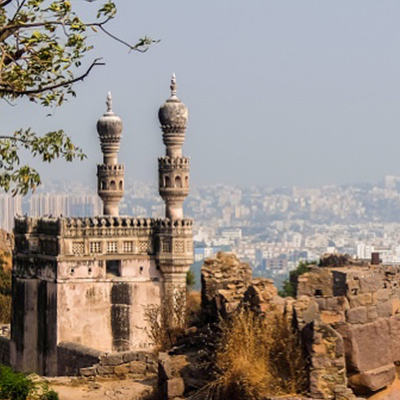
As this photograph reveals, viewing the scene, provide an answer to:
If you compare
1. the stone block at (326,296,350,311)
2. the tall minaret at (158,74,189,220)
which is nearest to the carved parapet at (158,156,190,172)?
the tall minaret at (158,74,189,220)

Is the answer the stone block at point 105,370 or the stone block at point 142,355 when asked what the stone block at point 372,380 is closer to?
the stone block at point 142,355

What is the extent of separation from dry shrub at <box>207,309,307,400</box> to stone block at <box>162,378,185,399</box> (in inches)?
29.1

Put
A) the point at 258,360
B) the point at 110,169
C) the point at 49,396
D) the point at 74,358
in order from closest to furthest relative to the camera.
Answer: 1. the point at 258,360
2. the point at 49,396
3. the point at 74,358
4. the point at 110,169

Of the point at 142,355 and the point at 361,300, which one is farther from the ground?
the point at 361,300

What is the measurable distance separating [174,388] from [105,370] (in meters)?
3.90

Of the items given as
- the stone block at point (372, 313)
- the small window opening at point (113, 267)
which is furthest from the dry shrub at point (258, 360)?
the small window opening at point (113, 267)

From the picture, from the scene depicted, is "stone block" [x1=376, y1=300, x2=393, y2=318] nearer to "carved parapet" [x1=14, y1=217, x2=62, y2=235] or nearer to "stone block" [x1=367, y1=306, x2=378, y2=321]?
"stone block" [x1=367, y1=306, x2=378, y2=321]

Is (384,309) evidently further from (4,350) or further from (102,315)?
(4,350)

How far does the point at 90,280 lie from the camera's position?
121 feet

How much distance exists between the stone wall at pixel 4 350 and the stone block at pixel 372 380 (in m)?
24.2

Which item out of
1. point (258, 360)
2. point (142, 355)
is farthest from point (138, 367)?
point (258, 360)

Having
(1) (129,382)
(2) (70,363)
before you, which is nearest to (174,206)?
(2) (70,363)

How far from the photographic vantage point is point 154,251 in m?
38.8

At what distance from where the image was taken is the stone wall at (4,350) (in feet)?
118
